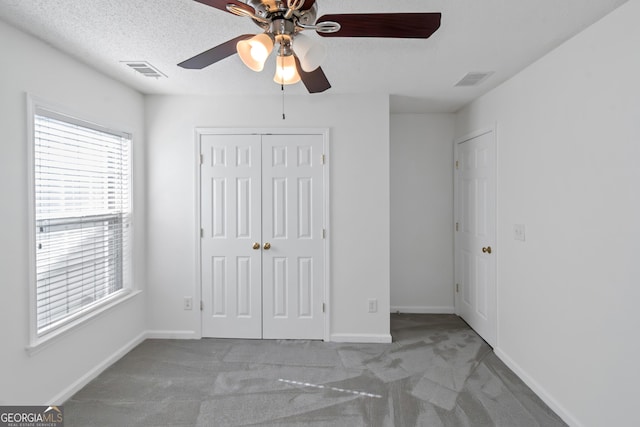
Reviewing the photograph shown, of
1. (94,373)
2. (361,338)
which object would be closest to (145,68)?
(94,373)

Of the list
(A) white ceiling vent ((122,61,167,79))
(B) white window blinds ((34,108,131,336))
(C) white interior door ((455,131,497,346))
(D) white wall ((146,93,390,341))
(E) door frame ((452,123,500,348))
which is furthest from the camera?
(D) white wall ((146,93,390,341))

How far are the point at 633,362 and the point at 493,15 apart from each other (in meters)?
1.96

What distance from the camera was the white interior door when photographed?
2.98 meters

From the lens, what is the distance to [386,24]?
125 cm

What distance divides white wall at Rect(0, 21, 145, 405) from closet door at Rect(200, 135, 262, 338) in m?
0.94

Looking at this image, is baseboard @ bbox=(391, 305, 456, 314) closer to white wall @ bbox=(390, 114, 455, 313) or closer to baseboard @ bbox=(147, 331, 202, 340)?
white wall @ bbox=(390, 114, 455, 313)

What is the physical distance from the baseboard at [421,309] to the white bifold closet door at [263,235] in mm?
1233

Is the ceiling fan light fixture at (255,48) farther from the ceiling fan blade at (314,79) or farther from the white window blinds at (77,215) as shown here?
the white window blinds at (77,215)

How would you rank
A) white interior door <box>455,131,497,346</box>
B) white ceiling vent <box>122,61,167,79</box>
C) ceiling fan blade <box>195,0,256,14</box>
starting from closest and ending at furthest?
ceiling fan blade <box>195,0,256,14</box> < white ceiling vent <box>122,61,167,79</box> < white interior door <box>455,131,497,346</box>

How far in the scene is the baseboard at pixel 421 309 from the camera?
3865 mm

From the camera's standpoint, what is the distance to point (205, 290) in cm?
318

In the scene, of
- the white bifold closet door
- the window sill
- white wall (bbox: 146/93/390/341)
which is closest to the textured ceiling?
white wall (bbox: 146/93/390/341)

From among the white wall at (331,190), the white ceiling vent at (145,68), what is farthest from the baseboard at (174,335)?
the white ceiling vent at (145,68)

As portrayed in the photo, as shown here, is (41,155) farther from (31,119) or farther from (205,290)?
(205,290)
